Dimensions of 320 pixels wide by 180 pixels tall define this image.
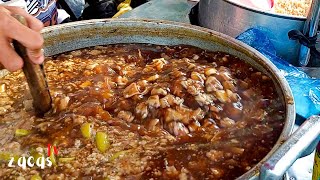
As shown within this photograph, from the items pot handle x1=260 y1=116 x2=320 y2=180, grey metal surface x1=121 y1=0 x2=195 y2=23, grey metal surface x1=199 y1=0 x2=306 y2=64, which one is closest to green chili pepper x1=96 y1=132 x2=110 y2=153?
pot handle x1=260 y1=116 x2=320 y2=180

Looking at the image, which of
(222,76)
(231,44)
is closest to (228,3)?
(231,44)

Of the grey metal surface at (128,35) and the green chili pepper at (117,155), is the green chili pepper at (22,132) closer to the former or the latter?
the green chili pepper at (117,155)

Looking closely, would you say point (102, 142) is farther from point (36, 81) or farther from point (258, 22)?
point (258, 22)

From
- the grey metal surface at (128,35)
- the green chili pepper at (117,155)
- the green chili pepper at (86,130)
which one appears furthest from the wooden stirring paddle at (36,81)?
the grey metal surface at (128,35)

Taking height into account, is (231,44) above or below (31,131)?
above

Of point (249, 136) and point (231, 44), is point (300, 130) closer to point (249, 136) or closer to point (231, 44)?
point (249, 136)

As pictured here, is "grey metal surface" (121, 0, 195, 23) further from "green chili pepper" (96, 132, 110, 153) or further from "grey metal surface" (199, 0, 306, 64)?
"green chili pepper" (96, 132, 110, 153)
